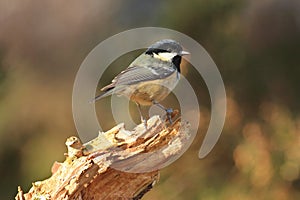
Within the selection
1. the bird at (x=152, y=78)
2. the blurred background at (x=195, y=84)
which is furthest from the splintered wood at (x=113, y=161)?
the blurred background at (x=195, y=84)

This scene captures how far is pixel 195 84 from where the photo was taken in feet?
8.57

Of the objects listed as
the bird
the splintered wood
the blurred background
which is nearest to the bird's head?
the bird

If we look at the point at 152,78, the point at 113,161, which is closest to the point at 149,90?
the point at 152,78

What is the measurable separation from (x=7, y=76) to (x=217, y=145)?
0.86m

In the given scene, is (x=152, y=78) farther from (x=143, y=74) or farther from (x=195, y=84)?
(x=195, y=84)

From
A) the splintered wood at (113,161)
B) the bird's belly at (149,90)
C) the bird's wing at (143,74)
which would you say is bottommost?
the splintered wood at (113,161)

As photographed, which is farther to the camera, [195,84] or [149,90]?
[195,84]

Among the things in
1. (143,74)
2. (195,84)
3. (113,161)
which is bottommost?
(113,161)

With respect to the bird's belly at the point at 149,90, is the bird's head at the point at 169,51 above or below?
above

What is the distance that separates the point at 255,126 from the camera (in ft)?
8.61

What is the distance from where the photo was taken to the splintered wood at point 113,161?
1334 millimetres

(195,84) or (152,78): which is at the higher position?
(195,84)

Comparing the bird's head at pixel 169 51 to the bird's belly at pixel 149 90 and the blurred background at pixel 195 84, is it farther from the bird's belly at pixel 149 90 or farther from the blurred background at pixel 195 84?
the blurred background at pixel 195 84

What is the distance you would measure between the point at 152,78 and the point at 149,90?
0.09 ft
